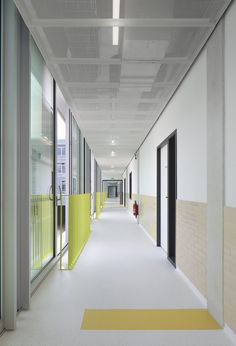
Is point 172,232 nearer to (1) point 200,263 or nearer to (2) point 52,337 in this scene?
(1) point 200,263

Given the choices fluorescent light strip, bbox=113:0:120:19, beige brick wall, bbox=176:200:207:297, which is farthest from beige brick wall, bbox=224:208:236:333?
fluorescent light strip, bbox=113:0:120:19

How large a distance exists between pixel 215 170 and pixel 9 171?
2.07 m

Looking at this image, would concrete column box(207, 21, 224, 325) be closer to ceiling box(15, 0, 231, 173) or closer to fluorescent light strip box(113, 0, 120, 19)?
ceiling box(15, 0, 231, 173)

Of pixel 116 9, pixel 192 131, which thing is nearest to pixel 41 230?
pixel 192 131

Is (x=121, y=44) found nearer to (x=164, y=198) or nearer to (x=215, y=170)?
(x=215, y=170)

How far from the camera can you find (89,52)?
4.11m

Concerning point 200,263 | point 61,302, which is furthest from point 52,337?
point 200,263

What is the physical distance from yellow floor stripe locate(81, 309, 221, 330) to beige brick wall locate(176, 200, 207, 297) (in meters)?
0.46

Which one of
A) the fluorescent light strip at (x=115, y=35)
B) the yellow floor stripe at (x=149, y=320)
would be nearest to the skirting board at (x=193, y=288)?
the yellow floor stripe at (x=149, y=320)

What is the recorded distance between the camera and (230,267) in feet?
9.71

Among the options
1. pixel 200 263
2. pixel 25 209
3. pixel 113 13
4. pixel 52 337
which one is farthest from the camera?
pixel 200 263

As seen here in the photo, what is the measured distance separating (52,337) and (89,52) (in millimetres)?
3249

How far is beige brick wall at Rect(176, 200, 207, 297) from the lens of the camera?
12.7ft

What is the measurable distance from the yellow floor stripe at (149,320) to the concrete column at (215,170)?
0.16m
